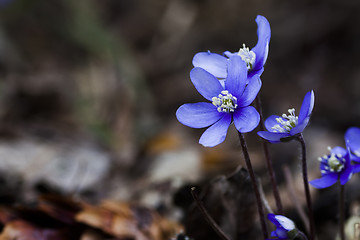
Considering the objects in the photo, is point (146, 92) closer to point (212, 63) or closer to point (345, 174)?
point (212, 63)

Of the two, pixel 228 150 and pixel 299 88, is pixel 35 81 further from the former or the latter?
pixel 299 88

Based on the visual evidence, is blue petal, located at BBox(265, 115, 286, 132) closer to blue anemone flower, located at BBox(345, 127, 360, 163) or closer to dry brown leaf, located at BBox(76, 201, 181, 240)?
blue anemone flower, located at BBox(345, 127, 360, 163)

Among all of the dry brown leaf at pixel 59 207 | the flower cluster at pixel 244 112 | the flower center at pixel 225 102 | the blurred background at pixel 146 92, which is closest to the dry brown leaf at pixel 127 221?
the dry brown leaf at pixel 59 207

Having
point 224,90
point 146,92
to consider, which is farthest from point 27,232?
point 146,92

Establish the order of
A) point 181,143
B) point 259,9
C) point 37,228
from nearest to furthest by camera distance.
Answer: point 37,228 < point 181,143 < point 259,9

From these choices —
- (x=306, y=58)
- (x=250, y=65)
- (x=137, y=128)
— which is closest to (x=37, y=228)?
(x=250, y=65)

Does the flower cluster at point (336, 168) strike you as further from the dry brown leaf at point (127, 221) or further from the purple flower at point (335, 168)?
the dry brown leaf at point (127, 221)

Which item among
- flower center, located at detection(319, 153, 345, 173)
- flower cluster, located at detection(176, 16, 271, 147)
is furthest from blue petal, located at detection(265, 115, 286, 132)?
flower center, located at detection(319, 153, 345, 173)
